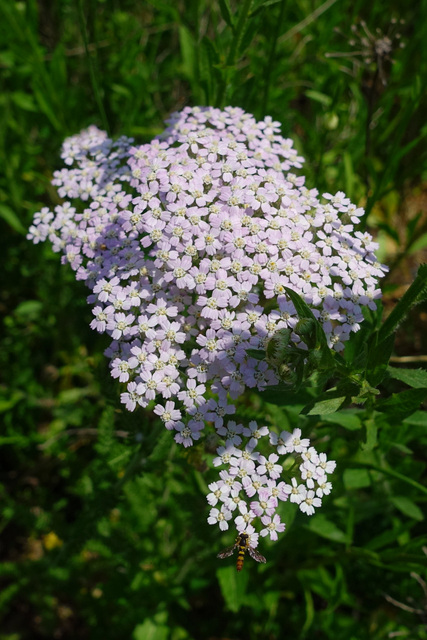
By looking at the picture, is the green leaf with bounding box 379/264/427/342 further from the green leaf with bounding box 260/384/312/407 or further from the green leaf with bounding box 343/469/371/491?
the green leaf with bounding box 343/469/371/491

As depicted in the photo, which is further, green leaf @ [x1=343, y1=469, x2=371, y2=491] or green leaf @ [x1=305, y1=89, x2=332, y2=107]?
green leaf @ [x1=305, y1=89, x2=332, y2=107]

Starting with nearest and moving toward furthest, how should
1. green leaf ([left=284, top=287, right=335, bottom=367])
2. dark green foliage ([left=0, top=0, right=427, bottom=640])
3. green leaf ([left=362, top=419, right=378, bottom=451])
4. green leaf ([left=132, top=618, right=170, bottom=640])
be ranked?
green leaf ([left=284, top=287, right=335, bottom=367]), green leaf ([left=362, top=419, right=378, bottom=451]), dark green foliage ([left=0, top=0, right=427, bottom=640]), green leaf ([left=132, top=618, right=170, bottom=640])

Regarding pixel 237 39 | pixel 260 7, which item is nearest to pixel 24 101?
pixel 237 39

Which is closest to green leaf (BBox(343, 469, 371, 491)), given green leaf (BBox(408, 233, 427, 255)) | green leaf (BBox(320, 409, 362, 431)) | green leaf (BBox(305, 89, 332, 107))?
green leaf (BBox(320, 409, 362, 431))

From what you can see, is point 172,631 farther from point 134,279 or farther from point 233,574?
point 134,279

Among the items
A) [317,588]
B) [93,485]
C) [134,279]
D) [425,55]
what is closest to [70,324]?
[93,485]

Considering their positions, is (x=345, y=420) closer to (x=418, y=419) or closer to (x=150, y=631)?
(x=418, y=419)

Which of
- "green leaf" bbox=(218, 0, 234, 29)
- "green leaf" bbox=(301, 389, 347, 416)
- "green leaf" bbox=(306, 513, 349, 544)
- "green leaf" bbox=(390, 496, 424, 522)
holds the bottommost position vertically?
"green leaf" bbox=(306, 513, 349, 544)
